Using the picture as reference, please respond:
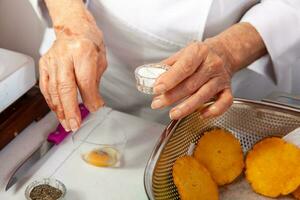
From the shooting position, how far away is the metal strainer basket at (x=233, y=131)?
637mm

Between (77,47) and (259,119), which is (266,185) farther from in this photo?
(77,47)

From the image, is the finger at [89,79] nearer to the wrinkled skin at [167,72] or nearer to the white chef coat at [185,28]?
the wrinkled skin at [167,72]

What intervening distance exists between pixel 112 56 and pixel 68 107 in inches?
10.4

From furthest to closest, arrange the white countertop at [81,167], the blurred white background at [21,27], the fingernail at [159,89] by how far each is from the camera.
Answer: the blurred white background at [21,27], the white countertop at [81,167], the fingernail at [159,89]

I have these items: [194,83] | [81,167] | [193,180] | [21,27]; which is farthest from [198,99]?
[21,27]

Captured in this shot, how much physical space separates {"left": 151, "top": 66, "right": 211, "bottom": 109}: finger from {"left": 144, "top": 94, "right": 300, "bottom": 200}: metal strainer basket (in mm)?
85

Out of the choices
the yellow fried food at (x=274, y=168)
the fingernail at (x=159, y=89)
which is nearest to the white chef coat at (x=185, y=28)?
the yellow fried food at (x=274, y=168)

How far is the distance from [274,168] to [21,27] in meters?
0.75

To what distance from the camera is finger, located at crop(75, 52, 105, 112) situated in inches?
24.0

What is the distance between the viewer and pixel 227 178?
69 centimetres

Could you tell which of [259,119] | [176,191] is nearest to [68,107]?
[176,191]

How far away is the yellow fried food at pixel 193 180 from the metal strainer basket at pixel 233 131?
0.02 metres

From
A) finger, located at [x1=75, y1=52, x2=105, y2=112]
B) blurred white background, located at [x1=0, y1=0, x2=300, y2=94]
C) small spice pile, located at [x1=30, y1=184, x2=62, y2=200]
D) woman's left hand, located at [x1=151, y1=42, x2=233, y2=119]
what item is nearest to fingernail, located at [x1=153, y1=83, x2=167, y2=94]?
woman's left hand, located at [x1=151, y1=42, x2=233, y2=119]

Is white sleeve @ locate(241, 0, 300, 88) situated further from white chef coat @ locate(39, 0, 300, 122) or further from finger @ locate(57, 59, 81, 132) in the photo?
finger @ locate(57, 59, 81, 132)
